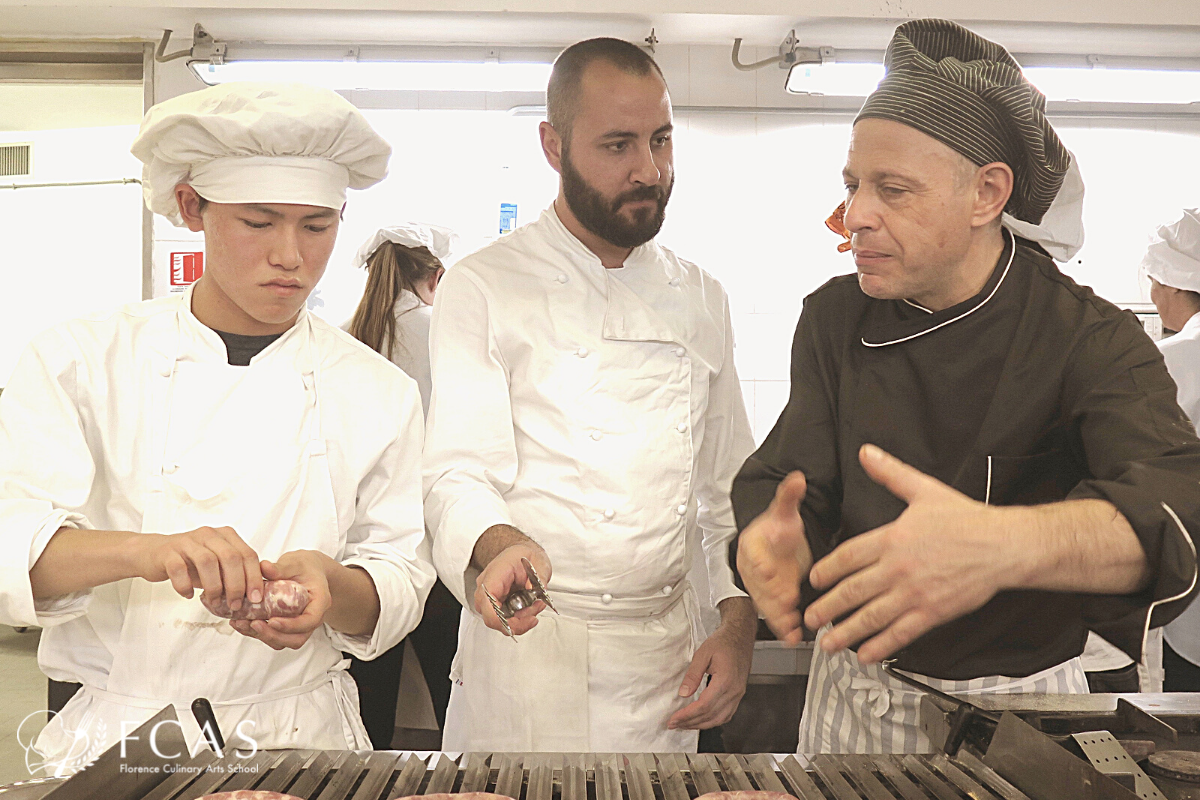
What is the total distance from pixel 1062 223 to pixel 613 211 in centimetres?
78

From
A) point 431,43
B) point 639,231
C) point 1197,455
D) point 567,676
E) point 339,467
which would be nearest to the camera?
point 1197,455

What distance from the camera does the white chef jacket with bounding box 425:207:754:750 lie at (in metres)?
1.75

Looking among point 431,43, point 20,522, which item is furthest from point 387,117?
point 20,522

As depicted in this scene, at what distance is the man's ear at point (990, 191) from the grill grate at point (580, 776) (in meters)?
0.75

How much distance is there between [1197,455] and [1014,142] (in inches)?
20.4

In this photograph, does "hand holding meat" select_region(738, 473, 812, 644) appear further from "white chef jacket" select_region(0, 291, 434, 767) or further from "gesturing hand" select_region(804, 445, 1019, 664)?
"white chef jacket" select_region(0, 291, 434, 767)

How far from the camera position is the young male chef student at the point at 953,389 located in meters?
1.25

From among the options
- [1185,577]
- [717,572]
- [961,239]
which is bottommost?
[717,572]

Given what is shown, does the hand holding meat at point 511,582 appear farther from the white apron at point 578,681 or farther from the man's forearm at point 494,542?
the white apron at point 578,681

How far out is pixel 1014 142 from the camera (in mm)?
1391

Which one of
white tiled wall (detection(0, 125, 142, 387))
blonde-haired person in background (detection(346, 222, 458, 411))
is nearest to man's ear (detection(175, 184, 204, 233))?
blonde-haired person in background (detection(346, 222, 458, 411))

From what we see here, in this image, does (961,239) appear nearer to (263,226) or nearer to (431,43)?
(263,226)

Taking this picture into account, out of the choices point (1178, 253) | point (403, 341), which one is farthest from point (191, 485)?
point (1178, 253)

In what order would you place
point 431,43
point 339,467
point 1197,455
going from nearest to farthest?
point 1197,455
point 339,467
point 431,43
